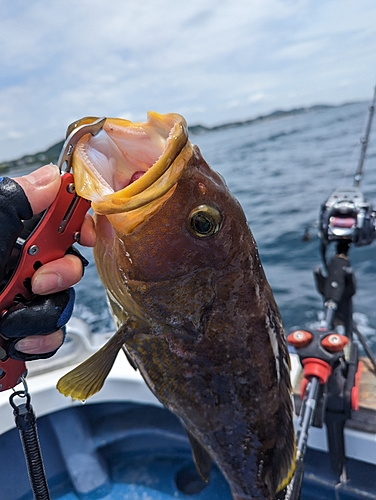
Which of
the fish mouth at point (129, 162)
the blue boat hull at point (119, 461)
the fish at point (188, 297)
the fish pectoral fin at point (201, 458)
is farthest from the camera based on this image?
the blue boat hull at point (119, 461)

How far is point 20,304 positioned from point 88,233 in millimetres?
309

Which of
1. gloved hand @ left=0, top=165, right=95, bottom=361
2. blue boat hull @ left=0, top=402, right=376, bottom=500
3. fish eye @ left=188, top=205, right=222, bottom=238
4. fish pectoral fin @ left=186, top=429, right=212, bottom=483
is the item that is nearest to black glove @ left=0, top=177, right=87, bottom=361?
gloved hand @ left=0, top=165, right=95, bottom=361

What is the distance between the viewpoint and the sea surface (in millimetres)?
7352

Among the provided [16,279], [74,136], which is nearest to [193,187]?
[74,136]

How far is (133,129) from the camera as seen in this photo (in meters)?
1.46

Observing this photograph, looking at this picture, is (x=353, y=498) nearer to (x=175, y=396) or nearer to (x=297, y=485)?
(x=297, y=485)

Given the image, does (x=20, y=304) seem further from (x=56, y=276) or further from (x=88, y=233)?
(x=88, y=233)

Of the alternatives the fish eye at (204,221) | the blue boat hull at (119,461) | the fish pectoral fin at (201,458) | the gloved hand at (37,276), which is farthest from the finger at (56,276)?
the blue boat hull at (119,461)

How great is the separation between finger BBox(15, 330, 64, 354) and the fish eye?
0.60 metres

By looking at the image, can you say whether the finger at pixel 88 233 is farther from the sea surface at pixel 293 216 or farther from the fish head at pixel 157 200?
the sea surface at pixel 293 216

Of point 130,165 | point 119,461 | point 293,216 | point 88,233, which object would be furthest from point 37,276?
point 293,216

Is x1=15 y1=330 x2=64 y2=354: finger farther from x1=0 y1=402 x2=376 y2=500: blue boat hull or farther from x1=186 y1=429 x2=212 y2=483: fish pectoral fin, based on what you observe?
x1=0 y1=402 x2=376 y2=500: blue boat hull

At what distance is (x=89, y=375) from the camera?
1.45 metres

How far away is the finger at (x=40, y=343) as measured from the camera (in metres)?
1.39
